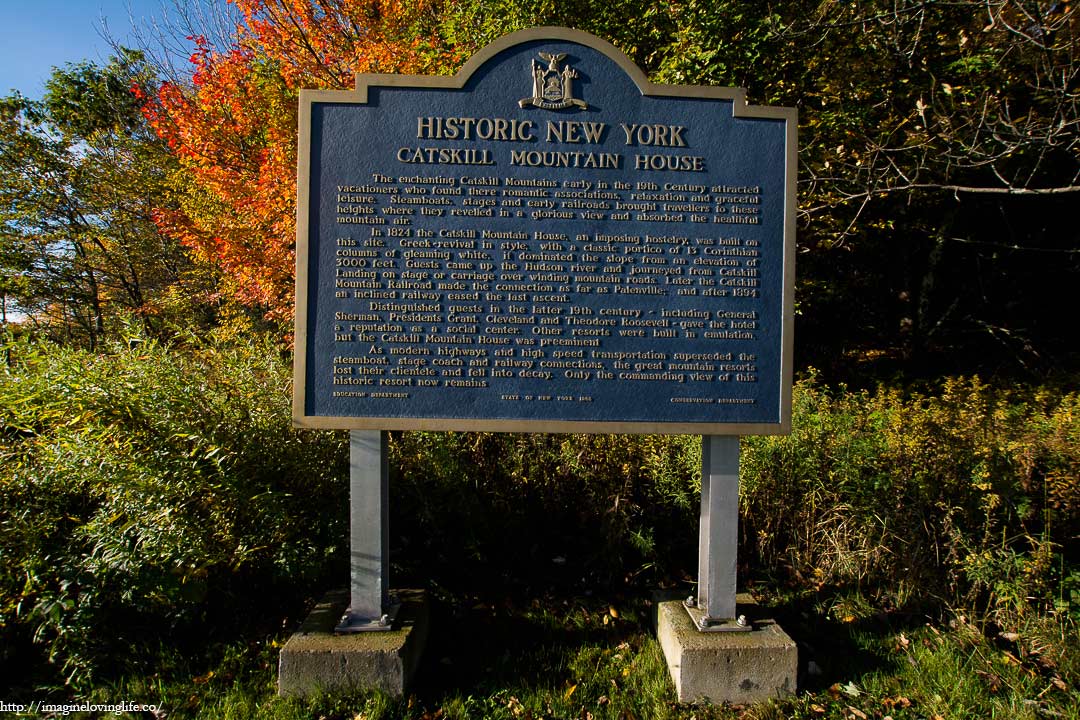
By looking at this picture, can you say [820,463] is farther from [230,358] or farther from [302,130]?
[230,358]

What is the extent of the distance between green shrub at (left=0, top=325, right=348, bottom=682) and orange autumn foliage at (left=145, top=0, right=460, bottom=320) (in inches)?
227

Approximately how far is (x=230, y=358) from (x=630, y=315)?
3529 millimetres

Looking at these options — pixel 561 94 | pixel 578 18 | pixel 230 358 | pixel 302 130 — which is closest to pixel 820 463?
pixel 561 94

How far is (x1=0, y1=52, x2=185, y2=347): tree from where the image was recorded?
15875 mm

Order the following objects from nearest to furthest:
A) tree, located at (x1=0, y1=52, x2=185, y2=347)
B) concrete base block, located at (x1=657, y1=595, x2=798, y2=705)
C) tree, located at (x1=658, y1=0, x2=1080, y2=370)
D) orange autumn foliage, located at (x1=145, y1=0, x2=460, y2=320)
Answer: concrete base block, located at (x1=657, y1=595, x2=798, y2=705), tree, located at (x1=658, y1=0, x2=1080, y2=370), orange autumn foliage, located at (x1=145, y1=0, x2=460, y2=320), tree, located at (x1=0, y1=52, x2=185, y2=347)

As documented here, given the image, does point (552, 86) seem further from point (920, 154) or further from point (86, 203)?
point (86, 203)

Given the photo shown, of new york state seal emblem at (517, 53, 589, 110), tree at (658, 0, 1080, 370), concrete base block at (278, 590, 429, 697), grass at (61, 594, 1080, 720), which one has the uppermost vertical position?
tree at (658, 0, 1080, 370)

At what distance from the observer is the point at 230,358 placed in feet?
16.3

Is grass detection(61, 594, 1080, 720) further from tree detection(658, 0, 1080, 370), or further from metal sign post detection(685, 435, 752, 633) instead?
tree detection(658, 0, 1080, 370)

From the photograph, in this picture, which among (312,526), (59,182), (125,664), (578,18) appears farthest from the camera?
(59,182)

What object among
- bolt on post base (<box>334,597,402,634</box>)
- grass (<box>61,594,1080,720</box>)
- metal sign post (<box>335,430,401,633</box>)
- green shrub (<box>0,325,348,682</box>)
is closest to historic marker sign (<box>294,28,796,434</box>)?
metal sign post (<box>335,430,401,633</box>)

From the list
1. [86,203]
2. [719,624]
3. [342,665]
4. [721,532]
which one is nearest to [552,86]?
[721,532]

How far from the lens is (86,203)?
16.6 meters

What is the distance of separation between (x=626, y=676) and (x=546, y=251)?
2.76m
